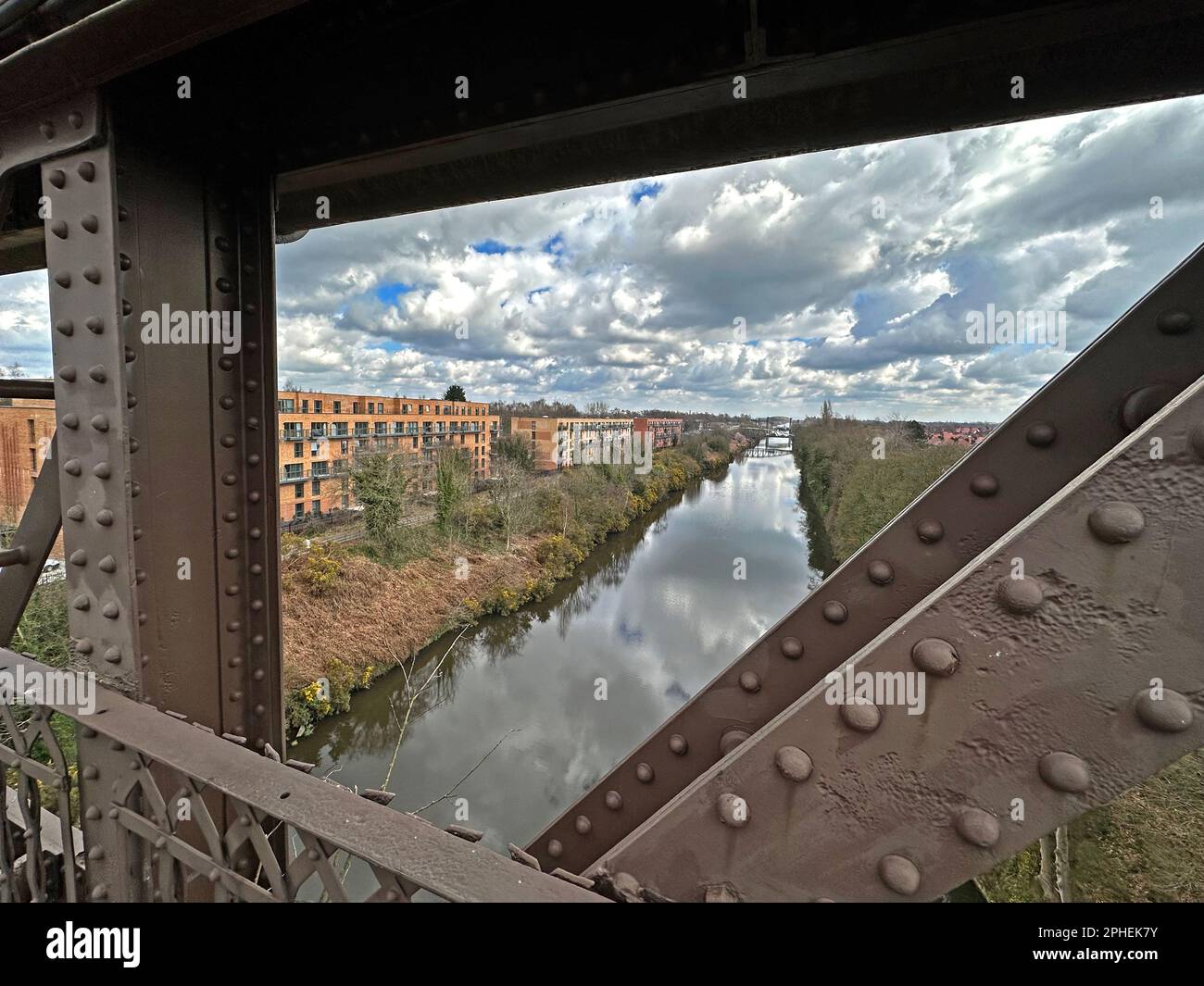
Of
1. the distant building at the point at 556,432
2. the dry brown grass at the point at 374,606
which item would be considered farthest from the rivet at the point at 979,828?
the distant building at the point at 556,432

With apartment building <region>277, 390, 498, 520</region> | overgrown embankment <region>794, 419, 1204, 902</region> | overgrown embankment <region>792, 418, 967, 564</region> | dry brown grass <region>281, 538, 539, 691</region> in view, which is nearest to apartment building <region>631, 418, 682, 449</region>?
apartment building <region>277, 390, 498, 520</region>

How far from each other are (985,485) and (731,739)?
35.9 inches

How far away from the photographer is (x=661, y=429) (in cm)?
5378

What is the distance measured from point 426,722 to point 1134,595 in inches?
641

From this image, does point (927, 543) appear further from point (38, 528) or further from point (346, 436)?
point (346, 436)

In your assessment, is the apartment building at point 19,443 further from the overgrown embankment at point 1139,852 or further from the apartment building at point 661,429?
the apartment building at point 661,429

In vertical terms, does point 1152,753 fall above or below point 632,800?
above

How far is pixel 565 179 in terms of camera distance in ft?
6.31

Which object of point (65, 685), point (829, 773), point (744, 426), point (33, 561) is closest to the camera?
point (829, 773)

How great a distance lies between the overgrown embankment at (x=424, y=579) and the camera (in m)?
14.8

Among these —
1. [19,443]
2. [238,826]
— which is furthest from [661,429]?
[238,826]

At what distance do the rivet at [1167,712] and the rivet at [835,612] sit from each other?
0.66 metres
